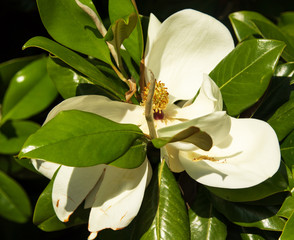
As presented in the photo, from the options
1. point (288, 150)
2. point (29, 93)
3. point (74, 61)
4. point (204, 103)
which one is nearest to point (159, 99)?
point (204, 103)

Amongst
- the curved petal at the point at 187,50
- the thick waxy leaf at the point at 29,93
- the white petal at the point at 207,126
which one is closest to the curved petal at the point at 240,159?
the white petal at the point at 207,126

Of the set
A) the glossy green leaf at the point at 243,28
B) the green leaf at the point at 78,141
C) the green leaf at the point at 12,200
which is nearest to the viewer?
the green leaf at the point at 78,141

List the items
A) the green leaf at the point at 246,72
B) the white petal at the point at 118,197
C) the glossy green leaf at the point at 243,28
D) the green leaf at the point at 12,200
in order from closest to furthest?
the white petal at the point at 118,197 < the green leaf at the point at 246,72 < the glossy green leaf at the point at 243,28 < the green leaf at the point at 12,200

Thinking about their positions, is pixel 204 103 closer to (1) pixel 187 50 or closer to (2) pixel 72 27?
(1) pixel 187 50

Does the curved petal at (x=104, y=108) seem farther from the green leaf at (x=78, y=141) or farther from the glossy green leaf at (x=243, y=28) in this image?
the glossy green leaf at (x=243, y=28)

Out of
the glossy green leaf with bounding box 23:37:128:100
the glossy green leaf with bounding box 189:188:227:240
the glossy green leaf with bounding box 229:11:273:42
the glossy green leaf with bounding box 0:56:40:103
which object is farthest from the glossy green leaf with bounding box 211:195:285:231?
the glossy green leaf with bounding box 0:56:40:103
